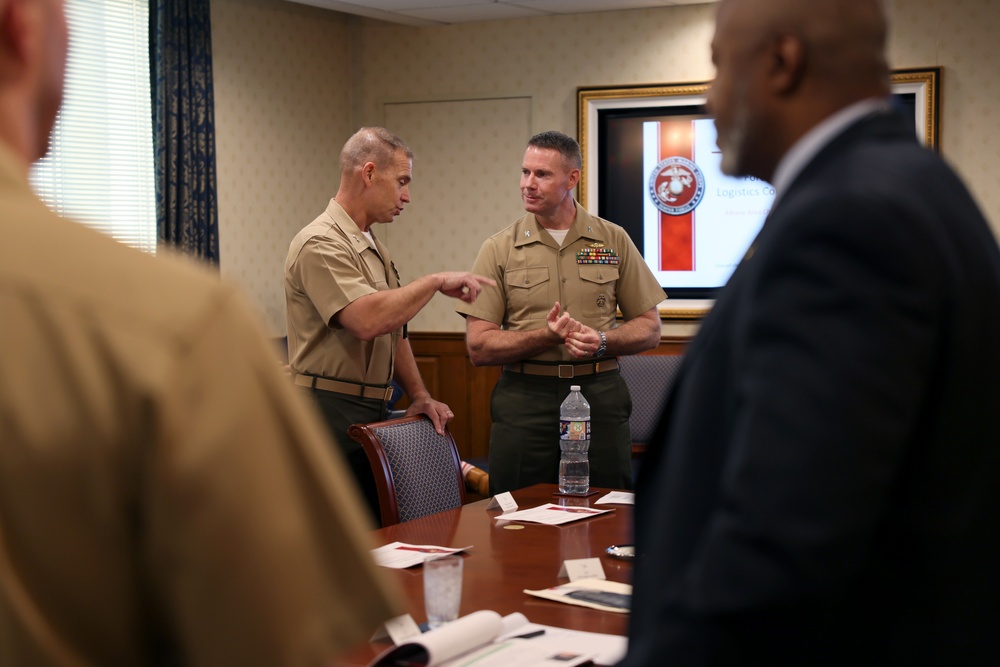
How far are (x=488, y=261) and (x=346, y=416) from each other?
3.01ft

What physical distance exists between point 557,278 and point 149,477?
3.70m

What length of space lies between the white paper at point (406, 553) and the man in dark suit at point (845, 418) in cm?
135

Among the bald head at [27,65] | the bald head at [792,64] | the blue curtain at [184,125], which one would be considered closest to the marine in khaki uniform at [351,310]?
the blue curtain at [184,125]

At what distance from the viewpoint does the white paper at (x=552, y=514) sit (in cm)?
290

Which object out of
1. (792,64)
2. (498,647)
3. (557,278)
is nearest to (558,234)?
(557,278)

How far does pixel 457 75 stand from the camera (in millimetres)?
6703

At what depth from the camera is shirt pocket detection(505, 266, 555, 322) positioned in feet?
13.9

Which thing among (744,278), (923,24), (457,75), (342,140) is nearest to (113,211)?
(342,140)

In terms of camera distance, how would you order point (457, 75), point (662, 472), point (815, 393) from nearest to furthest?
point (815, 393) → point (662, 472) → point (457, 75)

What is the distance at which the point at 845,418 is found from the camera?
3.23 ft

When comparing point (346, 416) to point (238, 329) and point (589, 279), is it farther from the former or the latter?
point (238, 329)

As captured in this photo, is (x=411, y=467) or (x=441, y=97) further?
(x=441, y=97)

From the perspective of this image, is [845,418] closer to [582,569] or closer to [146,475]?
[146,475]

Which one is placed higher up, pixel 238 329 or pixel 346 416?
pixel 238 329
